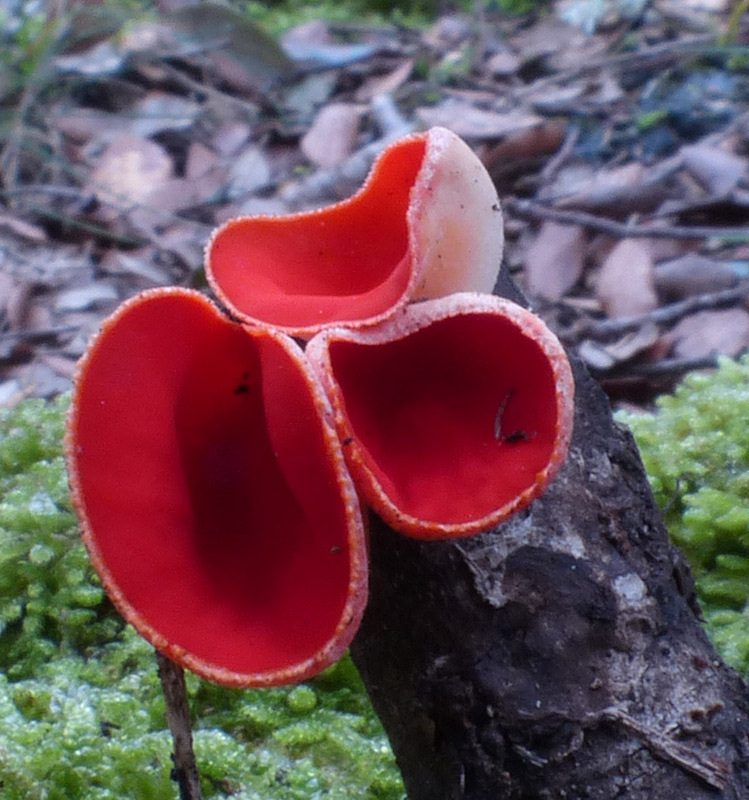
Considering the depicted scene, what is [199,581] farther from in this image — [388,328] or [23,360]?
[23,360]

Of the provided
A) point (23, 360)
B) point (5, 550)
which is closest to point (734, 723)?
point (5, 550)

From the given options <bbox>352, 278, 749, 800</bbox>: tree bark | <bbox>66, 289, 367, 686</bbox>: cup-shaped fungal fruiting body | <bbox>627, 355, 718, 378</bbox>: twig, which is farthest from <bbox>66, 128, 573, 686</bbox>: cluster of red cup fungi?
<bbox>627, 355, 718, 378</bbox>: twig

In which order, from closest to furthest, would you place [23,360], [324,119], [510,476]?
[510,476], [23,360], [324,119]

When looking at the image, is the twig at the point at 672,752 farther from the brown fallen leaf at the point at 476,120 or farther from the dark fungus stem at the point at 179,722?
the brown fallen leaf at the point at 476,120

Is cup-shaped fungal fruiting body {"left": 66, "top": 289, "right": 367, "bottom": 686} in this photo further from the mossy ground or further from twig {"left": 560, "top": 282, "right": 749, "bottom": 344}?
twig {"left": 560, "top": 282, "right": 749, "bottom": 344}

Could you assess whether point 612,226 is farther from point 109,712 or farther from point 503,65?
point 109,712

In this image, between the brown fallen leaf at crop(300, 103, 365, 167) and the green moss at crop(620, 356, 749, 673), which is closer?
the green moss at crop(620, 356, 749, 673)
